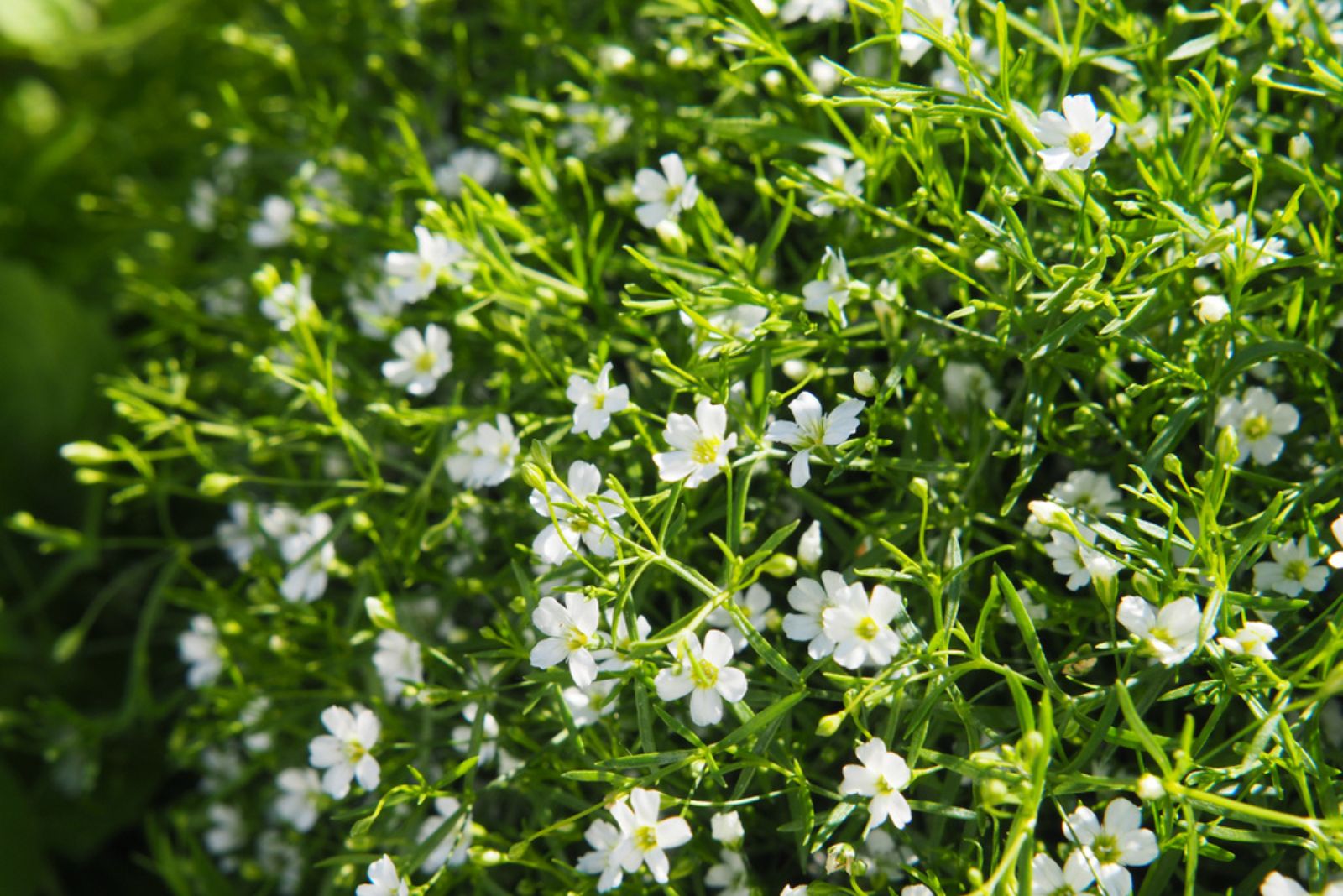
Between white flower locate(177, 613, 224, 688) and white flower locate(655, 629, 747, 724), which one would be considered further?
white flower locate(177, 613, 224, 688)

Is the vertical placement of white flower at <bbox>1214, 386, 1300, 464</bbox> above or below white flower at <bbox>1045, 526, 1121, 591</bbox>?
above

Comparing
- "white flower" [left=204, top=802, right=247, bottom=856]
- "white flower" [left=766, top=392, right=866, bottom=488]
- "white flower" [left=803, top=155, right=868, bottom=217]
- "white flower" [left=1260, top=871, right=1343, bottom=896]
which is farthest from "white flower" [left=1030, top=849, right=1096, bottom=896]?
"white flower" [left=204, top=802, right=247, bottom=856]

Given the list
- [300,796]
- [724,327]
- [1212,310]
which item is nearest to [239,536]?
[300,796]

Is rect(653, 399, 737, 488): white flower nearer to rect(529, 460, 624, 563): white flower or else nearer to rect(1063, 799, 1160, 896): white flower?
rect(529, 460, 624, 563): white flower

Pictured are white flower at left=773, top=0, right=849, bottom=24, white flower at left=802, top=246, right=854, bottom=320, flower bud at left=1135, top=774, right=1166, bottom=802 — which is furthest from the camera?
white flower at left=773, top=0, right=849, bottom=24

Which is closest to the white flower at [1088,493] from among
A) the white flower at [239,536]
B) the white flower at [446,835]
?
the white flower at [446,835]

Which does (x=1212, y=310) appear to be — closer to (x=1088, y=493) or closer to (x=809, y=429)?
(x=1088, y=493)

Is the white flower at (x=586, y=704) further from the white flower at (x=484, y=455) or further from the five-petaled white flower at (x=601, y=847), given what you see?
the white flower at (x=484, y=455)
